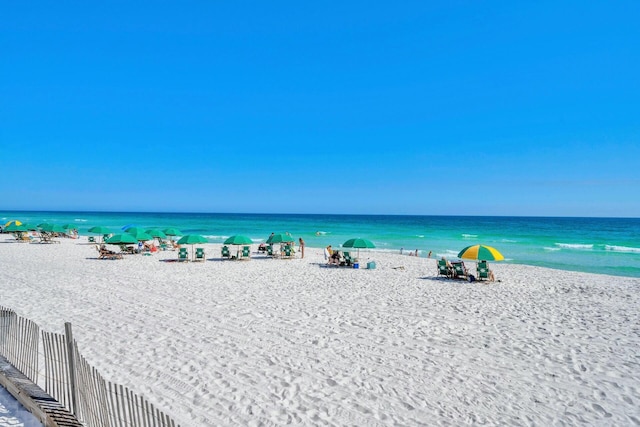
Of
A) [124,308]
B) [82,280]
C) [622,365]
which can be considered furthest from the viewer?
[82,280]

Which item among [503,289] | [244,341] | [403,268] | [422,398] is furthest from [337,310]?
[403,268]

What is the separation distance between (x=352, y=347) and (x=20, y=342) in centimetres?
488

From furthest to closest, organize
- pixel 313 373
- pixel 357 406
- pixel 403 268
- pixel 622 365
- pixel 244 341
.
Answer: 1. pixel 403 268
2. pixel 244 341
3. pixel 622 365
4. pixel 313 373
5. pixel 357 406

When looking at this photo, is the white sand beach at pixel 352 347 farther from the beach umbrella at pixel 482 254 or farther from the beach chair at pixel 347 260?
the beach chair at pixel 347 260

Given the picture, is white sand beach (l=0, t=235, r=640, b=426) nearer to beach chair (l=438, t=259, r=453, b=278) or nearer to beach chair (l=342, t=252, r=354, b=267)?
beach chair (l=438, t=259, r=453, b=278)

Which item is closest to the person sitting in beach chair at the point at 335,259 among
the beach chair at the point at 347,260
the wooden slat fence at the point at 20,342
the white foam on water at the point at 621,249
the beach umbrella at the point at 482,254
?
the beach chair at the point at 347,260

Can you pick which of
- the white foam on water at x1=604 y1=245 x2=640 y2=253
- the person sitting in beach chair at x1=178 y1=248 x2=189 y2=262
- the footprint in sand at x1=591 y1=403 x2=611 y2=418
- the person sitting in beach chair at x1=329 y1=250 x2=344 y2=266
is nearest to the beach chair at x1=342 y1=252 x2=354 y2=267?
the person sitting in beach chair at x1=329 y1=250 x2=344 y2=266

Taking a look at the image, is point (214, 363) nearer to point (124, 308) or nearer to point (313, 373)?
point (313, 373)

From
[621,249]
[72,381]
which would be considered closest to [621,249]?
[621,249]

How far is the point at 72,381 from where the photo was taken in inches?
154

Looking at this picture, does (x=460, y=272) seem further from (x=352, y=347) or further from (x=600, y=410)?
(x=600, y=410)

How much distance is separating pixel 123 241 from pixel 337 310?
13.0 m

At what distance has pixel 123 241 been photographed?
1755cm

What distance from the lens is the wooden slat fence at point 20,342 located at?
15.1ft
